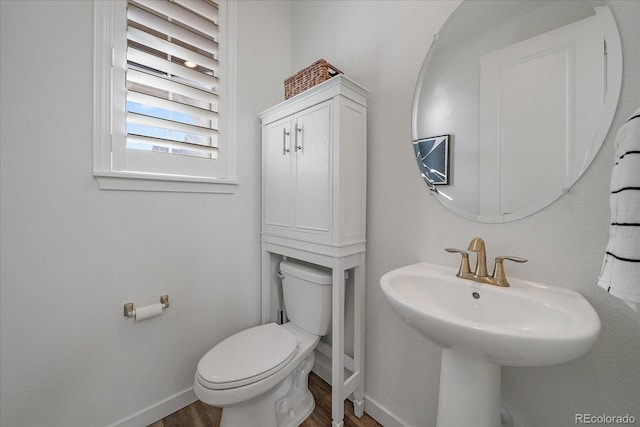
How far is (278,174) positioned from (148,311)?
0.97 metres

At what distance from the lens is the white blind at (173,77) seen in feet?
3.93

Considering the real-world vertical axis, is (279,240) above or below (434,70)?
below

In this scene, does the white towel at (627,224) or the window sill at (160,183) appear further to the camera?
the window sill at (160,183)

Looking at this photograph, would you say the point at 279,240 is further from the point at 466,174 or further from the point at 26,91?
the point at 26,91

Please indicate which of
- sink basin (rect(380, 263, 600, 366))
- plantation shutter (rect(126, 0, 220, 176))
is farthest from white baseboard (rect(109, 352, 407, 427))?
plantation shutter (rect(126, 0, 220, 176))

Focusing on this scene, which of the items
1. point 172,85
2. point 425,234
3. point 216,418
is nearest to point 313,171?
point 425,234

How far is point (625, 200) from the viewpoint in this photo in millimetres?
486

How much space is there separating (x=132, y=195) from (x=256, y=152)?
74cm

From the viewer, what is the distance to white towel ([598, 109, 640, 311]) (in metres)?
0.47

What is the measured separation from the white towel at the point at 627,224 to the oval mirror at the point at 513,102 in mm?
293

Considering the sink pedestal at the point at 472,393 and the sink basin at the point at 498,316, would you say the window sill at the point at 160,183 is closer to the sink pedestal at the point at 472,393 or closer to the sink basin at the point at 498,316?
the sink basin at the point at 498,316

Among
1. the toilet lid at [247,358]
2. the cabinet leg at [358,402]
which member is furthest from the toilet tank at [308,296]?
the cabinet leg at [358,402]

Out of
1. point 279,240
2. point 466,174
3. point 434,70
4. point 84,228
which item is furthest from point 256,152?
point 466,174

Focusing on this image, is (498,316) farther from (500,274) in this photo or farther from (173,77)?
(173,77)
